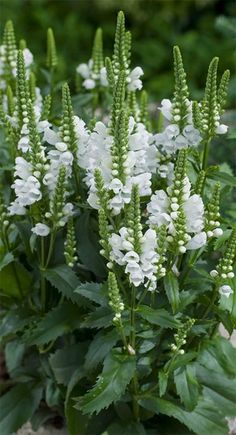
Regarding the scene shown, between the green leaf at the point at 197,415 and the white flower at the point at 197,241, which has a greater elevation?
the white flower at the point at 197,241

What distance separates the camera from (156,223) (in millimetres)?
2494

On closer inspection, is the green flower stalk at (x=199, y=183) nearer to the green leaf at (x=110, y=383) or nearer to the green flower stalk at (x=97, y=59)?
the green leaf at (x=110, y=383)

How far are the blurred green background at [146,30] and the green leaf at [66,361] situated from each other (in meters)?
3.60

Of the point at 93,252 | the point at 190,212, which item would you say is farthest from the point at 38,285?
the point at 190,212

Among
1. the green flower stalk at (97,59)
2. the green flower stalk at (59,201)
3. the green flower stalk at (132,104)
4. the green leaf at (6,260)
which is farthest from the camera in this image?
the green flower stalk at (97,59)

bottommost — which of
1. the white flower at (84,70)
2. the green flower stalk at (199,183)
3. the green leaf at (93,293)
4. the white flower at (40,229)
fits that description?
the green leaf at (93,293)

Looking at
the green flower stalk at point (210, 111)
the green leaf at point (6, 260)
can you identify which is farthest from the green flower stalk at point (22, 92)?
the green flower stalk at point (210, 111)

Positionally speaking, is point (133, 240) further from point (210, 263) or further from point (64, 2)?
point (64, 2)

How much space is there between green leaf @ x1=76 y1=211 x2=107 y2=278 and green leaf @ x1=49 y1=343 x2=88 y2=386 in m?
0.32

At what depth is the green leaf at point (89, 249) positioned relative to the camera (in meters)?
2.85

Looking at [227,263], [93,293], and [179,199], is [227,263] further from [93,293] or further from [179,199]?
[93,293]

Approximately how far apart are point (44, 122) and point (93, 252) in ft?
1.65

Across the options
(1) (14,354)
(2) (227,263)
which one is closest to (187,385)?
(2) (227,263)

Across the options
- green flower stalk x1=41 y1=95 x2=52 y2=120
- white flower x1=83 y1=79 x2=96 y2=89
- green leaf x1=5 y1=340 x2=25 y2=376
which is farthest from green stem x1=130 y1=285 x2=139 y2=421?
white flower x1=83 y1=79 x2=96 y2=89
